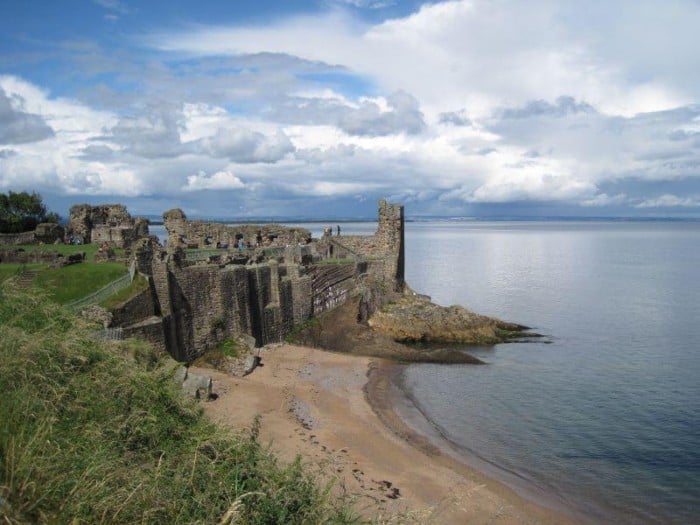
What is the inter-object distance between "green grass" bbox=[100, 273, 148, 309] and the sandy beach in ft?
17.8

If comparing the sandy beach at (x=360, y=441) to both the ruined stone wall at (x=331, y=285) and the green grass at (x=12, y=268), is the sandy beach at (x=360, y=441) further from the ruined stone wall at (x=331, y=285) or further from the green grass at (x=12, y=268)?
the green grass at (x=12, y=268)

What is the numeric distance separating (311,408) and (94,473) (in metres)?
18.8

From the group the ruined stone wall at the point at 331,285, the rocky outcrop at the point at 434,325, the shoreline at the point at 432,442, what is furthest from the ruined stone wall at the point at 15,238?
the shoreline at the point at 432,442

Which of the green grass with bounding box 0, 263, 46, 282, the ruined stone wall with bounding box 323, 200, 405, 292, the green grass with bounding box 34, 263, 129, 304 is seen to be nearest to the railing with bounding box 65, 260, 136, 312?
the green grass with bounding box 34, 263, 129, 304

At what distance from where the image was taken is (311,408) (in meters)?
26.7

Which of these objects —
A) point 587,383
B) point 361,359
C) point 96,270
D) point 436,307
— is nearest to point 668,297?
point 436,307

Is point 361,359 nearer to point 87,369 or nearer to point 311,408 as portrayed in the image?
point 311,408

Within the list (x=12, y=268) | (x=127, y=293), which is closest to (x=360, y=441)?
(x=127, y=293)

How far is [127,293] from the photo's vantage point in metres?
25.8

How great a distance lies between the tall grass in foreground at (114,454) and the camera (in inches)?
298

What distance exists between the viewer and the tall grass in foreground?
7.57 metres

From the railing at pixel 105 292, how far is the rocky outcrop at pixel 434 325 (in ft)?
64.7

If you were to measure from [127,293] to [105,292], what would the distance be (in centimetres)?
96

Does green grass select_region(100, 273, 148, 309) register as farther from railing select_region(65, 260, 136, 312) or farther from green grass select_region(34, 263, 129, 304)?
green grass select_region(34, 263, 129, 304)
